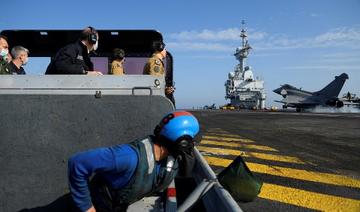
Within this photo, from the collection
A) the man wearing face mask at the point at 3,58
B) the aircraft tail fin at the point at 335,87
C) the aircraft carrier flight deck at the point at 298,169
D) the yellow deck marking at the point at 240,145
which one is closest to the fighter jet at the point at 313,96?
the aircraft tail fin at the point at 335,87

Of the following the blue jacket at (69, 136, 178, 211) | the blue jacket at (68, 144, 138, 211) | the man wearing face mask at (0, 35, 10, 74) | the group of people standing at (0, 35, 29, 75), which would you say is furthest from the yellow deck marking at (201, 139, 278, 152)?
the blue jacket at (68, 144, 138, 211)

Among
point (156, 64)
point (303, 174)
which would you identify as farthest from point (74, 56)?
point (303, 174)

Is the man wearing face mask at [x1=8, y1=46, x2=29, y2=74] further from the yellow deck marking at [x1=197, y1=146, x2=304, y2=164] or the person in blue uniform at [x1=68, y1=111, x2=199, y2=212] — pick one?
the yellow deck marking at [x1=197, y1=146, x2=304, y2=164]

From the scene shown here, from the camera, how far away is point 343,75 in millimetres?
65875

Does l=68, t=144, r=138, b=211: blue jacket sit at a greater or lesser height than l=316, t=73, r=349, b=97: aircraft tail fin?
lesser

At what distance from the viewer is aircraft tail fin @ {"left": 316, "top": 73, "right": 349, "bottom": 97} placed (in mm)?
64938

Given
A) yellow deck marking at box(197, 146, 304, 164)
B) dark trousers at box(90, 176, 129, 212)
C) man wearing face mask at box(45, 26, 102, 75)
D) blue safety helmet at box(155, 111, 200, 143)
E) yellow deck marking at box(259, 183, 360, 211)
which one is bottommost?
yellow deck marking at box(259, 183, 360, 211)

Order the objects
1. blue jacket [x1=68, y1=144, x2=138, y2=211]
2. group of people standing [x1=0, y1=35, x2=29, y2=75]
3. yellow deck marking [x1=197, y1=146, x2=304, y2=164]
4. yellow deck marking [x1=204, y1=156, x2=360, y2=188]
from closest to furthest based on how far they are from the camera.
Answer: blue jacket [x1=68, y1=144, x2=138, y2=211] < group of people standing [x1=0, y1=35, x2=29, y2=75] < yellow deck marking [x1=204, y1=156, x2=360, y2=188] < yellow deck marking [x1=197, y1=146, x2=304, y2=164]

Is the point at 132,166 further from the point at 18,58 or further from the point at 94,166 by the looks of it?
the point at 18,58

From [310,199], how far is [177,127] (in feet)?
14.7

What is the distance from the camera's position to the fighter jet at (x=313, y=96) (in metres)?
64.9

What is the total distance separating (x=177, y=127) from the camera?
3.29 metres

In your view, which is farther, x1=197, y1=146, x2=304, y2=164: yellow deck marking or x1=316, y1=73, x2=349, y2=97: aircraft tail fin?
x1=316, y1=73, x2=349, y2=97: aircraft tail fin

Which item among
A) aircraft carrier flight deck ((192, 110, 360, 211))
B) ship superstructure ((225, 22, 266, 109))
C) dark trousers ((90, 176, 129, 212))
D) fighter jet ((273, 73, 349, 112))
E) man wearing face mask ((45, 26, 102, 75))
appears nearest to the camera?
dark trousers ((90, 176, 129, 212))
